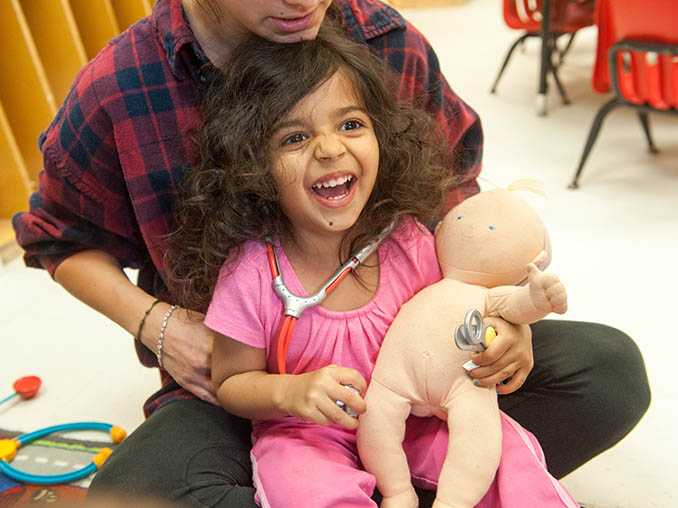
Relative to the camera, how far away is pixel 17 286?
7.10ft

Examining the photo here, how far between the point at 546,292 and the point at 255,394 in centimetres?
35

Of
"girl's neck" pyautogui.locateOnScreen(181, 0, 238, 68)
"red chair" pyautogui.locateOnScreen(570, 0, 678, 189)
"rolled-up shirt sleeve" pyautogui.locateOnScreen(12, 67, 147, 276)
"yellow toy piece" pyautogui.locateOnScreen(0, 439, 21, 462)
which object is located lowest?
"yellow toy piece" pyautogui.locateOnScreen(0, 439, 21, 462)

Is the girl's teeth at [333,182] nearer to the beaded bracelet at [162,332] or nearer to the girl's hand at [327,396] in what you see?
the girl's hand at [327,396]

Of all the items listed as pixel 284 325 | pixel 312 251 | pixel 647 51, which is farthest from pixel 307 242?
pixel 647 51

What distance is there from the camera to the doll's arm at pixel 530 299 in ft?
2.67

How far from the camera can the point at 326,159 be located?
2.87ft

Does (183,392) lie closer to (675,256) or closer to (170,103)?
(170,103)

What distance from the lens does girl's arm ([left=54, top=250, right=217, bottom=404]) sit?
1051 millimetres

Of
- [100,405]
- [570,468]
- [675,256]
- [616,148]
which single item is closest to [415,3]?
[616,148]

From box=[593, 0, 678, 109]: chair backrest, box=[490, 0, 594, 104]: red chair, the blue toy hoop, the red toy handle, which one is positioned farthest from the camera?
box=[490, 0, 594, 104]: red chair

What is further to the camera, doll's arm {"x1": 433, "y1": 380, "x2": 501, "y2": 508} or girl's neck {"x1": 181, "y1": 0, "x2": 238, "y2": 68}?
girl's neck {"x1": 181, "y1": 0, "x2": 238, "y2": 68}

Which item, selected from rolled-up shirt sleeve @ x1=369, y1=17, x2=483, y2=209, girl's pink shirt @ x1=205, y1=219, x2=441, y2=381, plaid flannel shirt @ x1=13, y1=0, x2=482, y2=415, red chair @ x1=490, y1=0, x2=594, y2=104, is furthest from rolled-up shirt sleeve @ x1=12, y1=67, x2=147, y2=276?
red chair @ x1=490, y1=0, x2=594, y2=104

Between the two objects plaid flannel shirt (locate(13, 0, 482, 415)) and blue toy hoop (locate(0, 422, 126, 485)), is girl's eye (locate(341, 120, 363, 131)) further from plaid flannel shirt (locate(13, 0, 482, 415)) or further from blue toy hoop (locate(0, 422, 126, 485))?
blue toy hoop (locate(0, 422, 126, 485))

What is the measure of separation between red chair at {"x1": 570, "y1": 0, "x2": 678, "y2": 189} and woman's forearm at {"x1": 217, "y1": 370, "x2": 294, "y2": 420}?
1582mm
